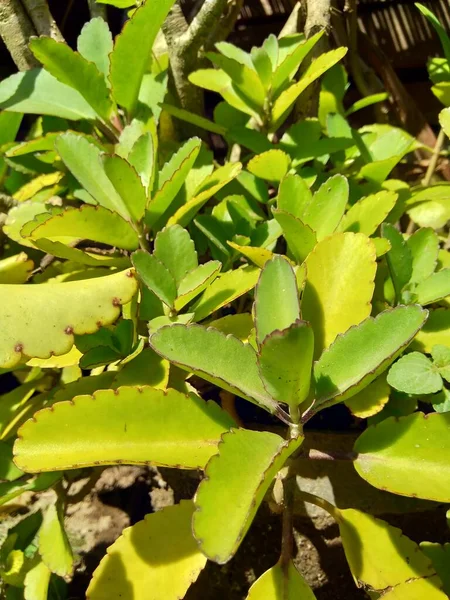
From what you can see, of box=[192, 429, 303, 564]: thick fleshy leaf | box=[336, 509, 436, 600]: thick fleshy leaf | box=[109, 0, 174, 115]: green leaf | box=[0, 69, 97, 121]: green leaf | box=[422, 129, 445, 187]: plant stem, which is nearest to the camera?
box=[192, 429, 303, 564]: thick fleshy leaf

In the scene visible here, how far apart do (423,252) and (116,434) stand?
408 mm

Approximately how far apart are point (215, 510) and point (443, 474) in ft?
0.67

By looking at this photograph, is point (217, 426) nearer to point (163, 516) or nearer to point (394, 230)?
point (163, 516)

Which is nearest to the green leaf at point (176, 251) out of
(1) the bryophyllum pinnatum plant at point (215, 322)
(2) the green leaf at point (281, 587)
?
(1) the bryophyllum pinnatum plant at point (215, 322)

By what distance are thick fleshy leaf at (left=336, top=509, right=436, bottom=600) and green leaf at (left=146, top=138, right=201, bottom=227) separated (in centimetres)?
40

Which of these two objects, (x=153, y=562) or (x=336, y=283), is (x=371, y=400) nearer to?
(x=336, y=283)

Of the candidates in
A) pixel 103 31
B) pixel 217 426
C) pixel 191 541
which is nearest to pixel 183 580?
pixel 191 541

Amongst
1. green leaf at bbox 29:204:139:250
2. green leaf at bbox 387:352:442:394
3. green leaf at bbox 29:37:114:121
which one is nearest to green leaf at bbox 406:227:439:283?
green leaf at bbox 387:352:442:394

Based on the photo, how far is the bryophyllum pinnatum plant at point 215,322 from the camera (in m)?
0.47

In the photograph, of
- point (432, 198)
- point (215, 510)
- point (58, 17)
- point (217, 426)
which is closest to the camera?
point (215, 510)

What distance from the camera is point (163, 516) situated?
55 cm

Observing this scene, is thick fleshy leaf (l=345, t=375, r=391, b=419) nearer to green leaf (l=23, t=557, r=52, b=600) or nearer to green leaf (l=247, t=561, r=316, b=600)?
green leaf (l=247, t=561, r=316, b=600)

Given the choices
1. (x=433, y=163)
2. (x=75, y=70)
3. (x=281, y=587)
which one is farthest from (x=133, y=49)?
(x=281, y=587)

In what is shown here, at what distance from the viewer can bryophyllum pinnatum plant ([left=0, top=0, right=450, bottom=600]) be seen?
0.47m
